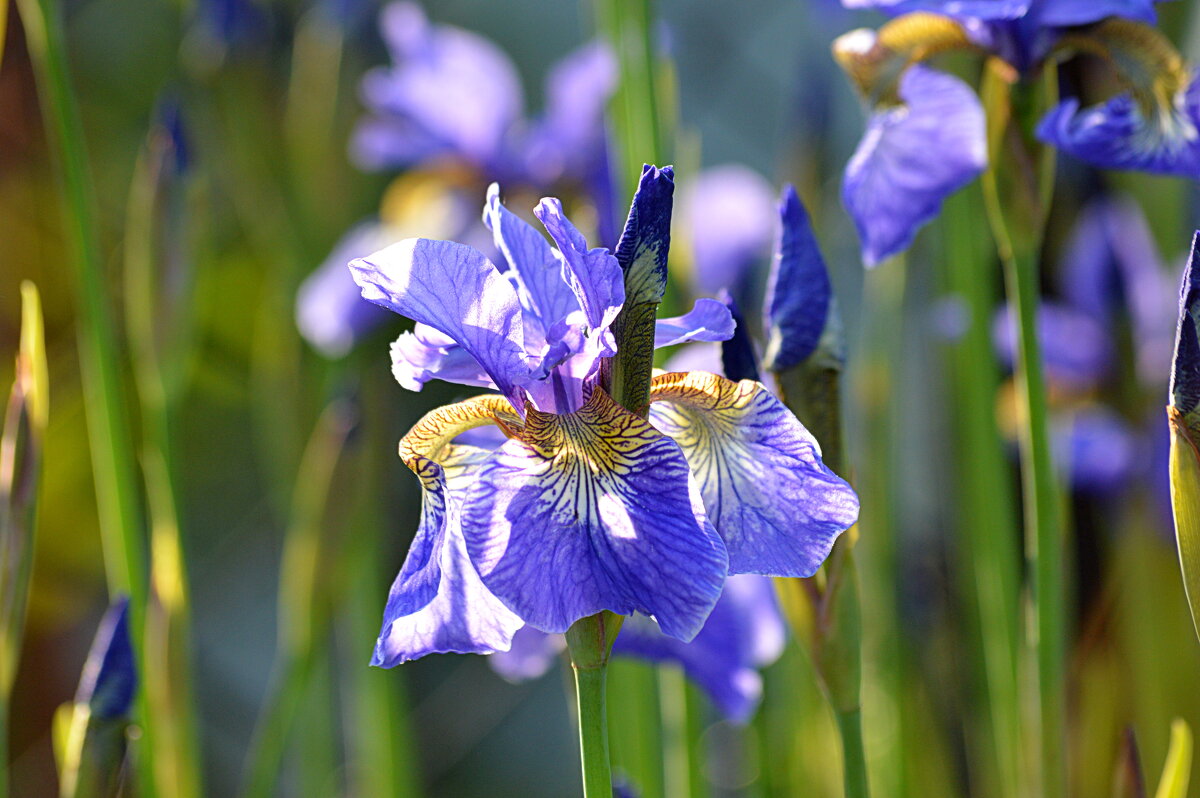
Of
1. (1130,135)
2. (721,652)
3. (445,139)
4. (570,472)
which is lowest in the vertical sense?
(721,652)

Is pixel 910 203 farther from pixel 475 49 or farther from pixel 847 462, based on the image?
pixel 475 49

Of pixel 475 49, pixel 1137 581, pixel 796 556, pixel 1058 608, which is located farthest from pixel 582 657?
pixel 475 49

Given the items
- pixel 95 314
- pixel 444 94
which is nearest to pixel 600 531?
pixel 95 314

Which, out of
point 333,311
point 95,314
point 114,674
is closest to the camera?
point 114,674

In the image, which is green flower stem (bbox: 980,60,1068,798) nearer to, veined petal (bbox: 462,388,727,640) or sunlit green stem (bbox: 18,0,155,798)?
veined petal (bbox: 462,388,727,640)

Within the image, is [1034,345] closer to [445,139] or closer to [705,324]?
[705,324]

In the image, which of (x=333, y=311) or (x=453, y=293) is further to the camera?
(x=333, y=311)
